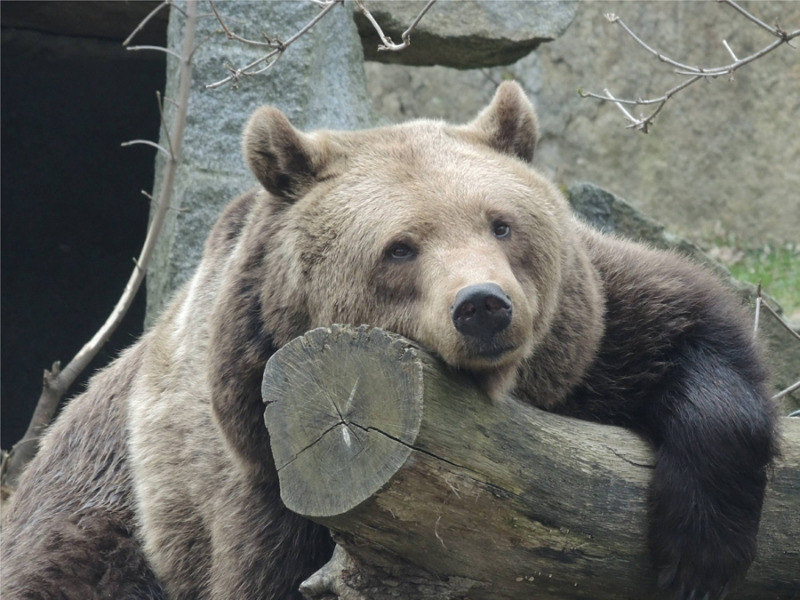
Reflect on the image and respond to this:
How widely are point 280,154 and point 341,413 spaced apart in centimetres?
128

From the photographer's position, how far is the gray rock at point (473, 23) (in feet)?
24.5

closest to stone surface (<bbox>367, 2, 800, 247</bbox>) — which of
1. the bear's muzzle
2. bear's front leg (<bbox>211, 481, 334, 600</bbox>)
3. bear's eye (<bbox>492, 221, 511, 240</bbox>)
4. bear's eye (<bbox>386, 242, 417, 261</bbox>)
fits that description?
bear's front leg (<bbox>211, 481, 334, 600</bbox>)

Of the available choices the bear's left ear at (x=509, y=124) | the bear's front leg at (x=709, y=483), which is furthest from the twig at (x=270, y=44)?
the bear's front leg at (x=709, y=483)

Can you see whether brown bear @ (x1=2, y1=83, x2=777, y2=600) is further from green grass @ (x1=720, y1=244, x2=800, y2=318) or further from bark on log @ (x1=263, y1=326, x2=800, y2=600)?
green grass @ (x1=720, y1=244, x2=800, y2=318)

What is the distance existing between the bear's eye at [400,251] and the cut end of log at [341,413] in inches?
20.9

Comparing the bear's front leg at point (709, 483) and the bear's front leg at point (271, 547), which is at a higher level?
the bear's front leg at point (709, 483)

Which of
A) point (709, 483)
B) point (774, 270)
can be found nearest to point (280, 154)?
point (709, 483)

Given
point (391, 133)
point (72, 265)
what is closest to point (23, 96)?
point (72, 265)

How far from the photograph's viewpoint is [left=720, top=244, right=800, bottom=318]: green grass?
11391mm

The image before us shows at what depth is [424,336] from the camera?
10.8 ft

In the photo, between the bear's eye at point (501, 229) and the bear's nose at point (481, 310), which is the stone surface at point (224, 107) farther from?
the bear's nose at point (481, 310)

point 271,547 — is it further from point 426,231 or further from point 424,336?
point 426,231

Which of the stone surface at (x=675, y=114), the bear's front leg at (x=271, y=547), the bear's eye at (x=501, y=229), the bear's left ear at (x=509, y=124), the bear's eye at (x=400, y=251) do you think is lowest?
the bear's front leg at (x=271, y=547)

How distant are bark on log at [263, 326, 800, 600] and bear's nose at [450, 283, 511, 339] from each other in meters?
0.15
